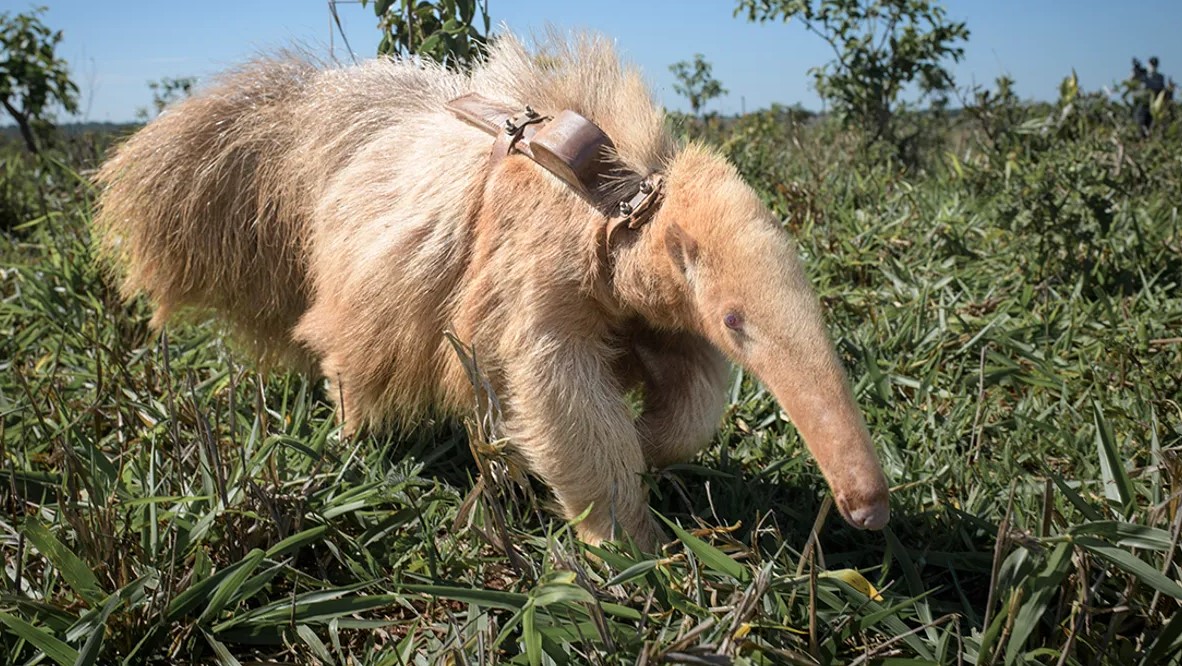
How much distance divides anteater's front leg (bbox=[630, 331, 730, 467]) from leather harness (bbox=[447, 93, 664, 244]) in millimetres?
501

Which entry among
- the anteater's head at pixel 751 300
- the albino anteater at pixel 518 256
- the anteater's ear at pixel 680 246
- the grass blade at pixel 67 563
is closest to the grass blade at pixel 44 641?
the grass blade at pixel 67 563

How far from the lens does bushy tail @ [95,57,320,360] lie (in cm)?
314

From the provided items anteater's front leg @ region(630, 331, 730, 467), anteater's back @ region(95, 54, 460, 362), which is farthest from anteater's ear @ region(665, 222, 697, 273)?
anteater's back @ region(95, 54, 460, 362)

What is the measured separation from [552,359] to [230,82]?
190 cm

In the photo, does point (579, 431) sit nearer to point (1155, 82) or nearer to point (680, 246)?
point (680, 246)

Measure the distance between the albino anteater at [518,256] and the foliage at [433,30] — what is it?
368 millimetres

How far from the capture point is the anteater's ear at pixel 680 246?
213 cm

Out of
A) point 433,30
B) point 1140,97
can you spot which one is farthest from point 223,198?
point 1140,97

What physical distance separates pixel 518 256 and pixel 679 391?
73 centimetres

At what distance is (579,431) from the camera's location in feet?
7.55

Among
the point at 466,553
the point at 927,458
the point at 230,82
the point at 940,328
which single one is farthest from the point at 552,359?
the point at 940,328

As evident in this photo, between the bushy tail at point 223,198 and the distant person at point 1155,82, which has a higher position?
the distant person at point 1155,82

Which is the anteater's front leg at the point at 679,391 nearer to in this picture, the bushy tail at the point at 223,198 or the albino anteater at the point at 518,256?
the albino anteater at the point at 518,256

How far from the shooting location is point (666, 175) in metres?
2.34
